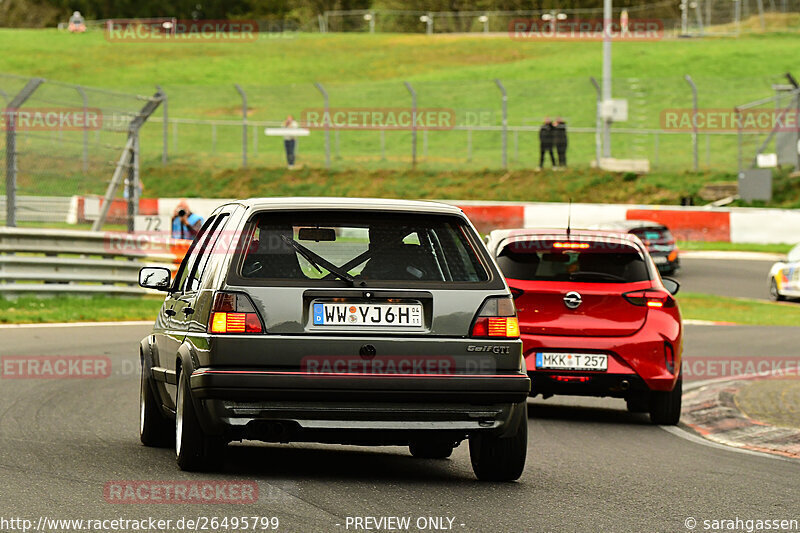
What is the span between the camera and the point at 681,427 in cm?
1216

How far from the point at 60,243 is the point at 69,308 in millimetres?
1271

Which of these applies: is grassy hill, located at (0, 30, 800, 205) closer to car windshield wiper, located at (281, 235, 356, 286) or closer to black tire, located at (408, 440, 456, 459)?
black tire, located at (408, 440, 456, 459)

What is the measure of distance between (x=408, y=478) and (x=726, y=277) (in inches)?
957

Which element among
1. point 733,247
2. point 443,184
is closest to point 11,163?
point 733,247

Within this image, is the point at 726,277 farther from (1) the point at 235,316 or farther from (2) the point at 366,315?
(1) the point at 235,316

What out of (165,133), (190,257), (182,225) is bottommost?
(182,225)


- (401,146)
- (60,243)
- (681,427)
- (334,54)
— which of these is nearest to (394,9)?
(334,54)

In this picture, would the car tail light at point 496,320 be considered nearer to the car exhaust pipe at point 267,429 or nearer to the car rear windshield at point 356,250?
the car rear windshield at point 356,250

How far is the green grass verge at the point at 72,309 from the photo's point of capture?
19.3 meters

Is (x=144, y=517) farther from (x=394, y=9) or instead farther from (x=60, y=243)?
(x=394, y=9)

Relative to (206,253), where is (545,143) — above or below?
above

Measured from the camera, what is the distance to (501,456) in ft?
26.0

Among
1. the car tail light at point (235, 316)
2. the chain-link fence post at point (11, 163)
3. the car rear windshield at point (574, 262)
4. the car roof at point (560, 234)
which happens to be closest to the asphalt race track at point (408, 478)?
the car tail light at point (235, 316)

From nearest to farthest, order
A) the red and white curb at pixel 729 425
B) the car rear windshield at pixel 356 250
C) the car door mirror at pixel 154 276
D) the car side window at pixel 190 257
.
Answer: the car rear windshield at pixel 356 250
the car side window at pixel 190 257
the car door mirror at pixel 154 276
the red and white curb at pixel 729 425
